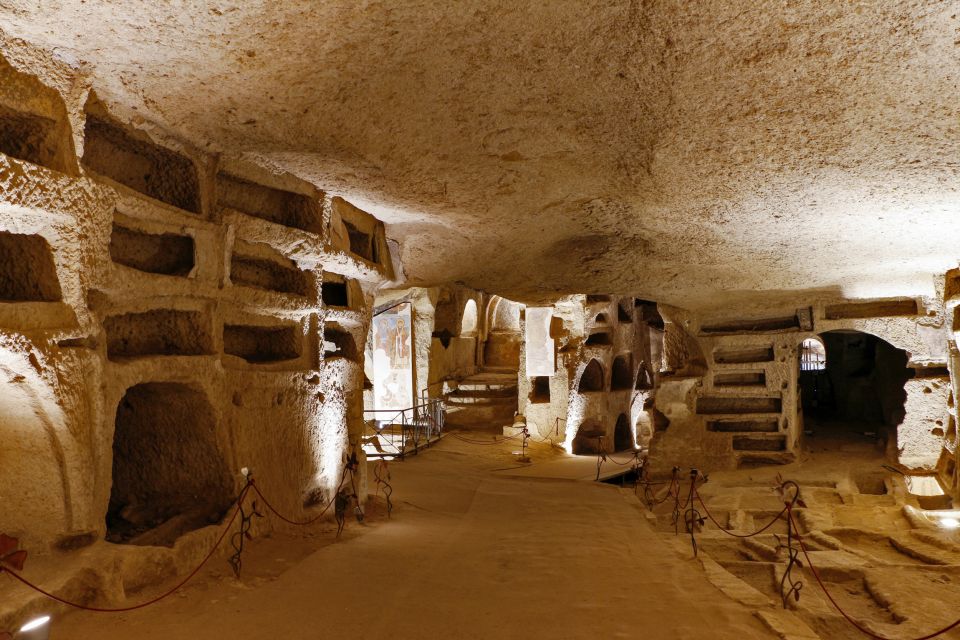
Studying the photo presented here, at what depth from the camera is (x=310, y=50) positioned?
3.97 meters

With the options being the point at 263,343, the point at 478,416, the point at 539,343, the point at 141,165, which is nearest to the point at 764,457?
the point at 539,343

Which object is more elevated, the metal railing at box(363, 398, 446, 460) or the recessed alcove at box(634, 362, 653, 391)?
the recessed alcove at box(634, 362, 653, 391)

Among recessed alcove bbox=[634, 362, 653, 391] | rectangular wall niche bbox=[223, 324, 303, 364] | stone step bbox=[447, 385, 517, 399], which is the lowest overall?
stone step bbox=[447, 385, 517, 399]

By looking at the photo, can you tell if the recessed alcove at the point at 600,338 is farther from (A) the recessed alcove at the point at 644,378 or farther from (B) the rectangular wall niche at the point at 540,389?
(A) the recessed alcove at the point at 644,378

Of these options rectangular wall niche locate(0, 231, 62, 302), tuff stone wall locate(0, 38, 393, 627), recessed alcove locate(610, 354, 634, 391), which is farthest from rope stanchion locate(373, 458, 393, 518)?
recessed alcove locate(610, 354, 634, 391)

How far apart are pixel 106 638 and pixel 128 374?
1.77 m

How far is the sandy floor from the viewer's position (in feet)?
13.4

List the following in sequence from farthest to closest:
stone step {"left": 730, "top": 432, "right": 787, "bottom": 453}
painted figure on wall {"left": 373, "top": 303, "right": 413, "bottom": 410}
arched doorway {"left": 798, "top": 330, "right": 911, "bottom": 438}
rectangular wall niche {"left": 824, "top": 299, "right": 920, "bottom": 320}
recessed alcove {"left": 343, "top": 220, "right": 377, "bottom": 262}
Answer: arched doorway {"left": 798, "top": 330, "right": 911, "bottom": 438} → painted figure on wall {"left": 373, "top": 303, "right": 413, "bottom": 410} → stone step {"left": 730, "top": 432, "right": 787, "bottom": 453} → rectangular wall niche {"left": 824, "top": 299, "right": 920, "bottom": 320} → recessed alcove {"left": 343, "top": 220, "right": 377, "bottom": 262}

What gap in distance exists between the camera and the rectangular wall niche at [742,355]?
42.6 feet

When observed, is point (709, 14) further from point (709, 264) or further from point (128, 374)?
point (709, 264)

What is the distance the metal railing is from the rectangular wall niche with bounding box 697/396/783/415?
5.95m

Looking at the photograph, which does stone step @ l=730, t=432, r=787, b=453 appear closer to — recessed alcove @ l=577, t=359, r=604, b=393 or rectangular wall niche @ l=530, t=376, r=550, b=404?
recessed alcove @ l=577, t=359, r=604, b=393

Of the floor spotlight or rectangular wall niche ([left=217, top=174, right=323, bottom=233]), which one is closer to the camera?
the floor spotlight

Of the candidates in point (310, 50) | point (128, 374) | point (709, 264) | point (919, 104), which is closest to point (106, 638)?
point (128, 374)
